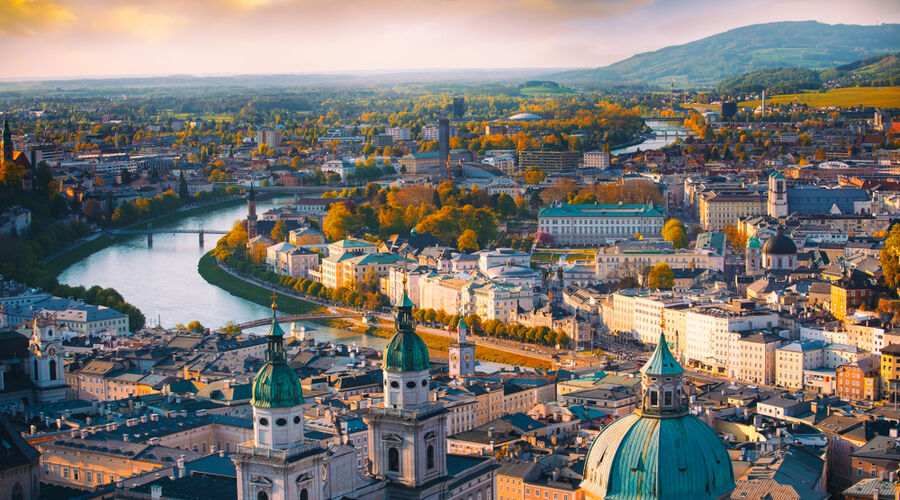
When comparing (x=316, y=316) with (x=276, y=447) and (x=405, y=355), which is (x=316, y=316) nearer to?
(x=405, y=355)

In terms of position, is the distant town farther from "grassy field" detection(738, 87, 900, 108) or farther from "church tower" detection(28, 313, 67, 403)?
"grassy field" detection(738, 87, 900, 108)

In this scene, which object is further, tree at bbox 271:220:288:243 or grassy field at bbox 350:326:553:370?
tree at bbox 271:220:288:243

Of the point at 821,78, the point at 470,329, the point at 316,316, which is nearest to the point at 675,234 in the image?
the point at 470,329

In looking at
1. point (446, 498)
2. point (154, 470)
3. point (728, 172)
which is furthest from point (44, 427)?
point (728, 172)

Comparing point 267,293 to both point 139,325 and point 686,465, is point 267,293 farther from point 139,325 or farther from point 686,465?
point 686,465

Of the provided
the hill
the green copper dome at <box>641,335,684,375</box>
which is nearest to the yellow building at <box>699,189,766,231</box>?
the green copper dome at <box>641,335,684,375</box>

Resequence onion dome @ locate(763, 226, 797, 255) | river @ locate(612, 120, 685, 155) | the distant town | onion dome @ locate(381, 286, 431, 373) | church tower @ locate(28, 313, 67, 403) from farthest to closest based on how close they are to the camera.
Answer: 1. river @ locate(612, 120, 685, 155)
2. onion dome @ locate(763, 226, 797, 255)
3. church tower @ locate(28, 313, 67, 403)
4. the distant town
5. onion dome @ locate(381, 286, 431, 373)
